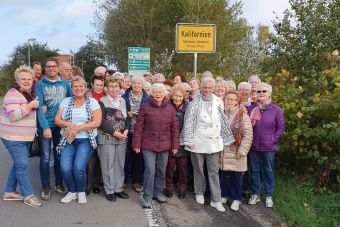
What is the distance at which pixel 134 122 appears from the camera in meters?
6.32

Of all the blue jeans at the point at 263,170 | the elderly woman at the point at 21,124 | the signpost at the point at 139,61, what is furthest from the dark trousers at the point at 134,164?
the signpost at the point at 139,61

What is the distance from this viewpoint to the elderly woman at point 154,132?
570 cm

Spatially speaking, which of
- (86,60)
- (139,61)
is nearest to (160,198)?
(139,61)

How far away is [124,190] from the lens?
6508 millimetres

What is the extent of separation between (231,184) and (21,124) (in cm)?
309

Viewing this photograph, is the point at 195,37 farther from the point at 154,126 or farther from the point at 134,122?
the point at 154,126

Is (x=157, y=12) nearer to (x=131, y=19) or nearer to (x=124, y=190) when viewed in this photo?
(x=131, y=19)

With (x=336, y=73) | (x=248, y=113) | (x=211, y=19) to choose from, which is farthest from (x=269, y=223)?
(x=211, y=19)

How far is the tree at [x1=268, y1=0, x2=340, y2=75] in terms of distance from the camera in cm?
871

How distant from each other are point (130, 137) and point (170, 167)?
2.69ft

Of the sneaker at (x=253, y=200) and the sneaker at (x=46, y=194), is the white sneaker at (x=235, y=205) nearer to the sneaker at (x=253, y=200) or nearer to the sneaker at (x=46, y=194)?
the sneaker at (x=253, y=200)

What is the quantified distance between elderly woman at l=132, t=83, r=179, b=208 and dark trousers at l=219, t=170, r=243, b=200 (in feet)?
2.83

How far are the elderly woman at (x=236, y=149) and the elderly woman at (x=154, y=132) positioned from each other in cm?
77

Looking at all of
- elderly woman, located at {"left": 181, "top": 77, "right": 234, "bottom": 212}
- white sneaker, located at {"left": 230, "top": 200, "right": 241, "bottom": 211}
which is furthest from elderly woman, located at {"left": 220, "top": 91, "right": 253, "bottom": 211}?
elderly woman, located at {"left": 181, "top": 77, "right": 234, "bottom": 212}
